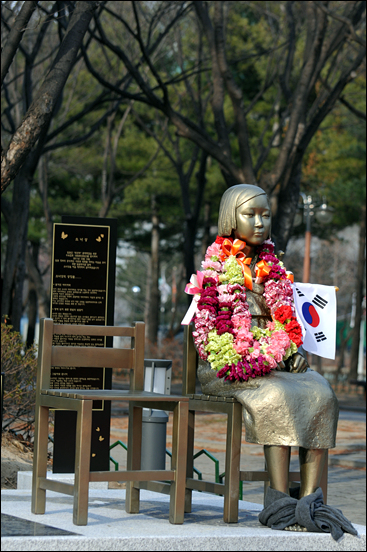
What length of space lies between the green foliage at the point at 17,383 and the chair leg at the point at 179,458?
3.44 meters

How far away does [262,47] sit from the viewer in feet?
62.5

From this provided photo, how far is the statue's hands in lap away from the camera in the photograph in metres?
4.82

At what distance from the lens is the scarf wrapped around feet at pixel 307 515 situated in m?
4.14

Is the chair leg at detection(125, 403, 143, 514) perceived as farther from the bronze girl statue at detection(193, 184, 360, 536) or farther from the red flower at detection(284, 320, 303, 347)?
the red flower at detection(284, 320, 303, 347)

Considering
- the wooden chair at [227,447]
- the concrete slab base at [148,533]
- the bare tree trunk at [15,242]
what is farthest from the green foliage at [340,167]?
the concrete slab base at [148,533]

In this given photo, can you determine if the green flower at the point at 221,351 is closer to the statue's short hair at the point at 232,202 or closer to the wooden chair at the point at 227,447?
the wooden chair at the point at 227,447

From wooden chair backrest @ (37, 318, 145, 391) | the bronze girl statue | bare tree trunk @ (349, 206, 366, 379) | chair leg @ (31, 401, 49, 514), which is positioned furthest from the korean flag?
bare tree trunk @ (349, 206, 366, 379)

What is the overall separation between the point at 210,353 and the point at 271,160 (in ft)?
61.5

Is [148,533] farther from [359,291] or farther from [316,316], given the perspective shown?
[359,291]

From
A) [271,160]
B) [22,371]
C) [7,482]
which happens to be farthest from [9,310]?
[271,160]


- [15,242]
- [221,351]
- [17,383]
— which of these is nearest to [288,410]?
[221,351]

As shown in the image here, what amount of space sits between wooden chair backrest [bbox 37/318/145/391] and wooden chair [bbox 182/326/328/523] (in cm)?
38

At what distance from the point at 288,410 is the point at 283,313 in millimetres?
736

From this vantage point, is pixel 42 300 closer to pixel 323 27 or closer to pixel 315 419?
pixel 323 27
